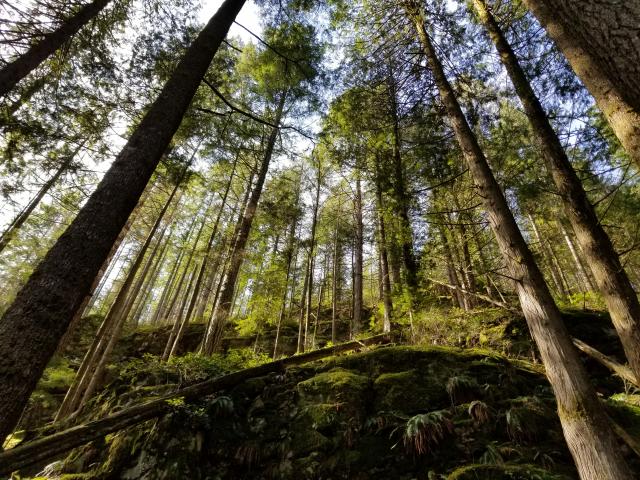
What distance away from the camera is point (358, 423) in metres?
3.97

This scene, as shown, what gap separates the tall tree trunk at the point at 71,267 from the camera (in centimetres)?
212

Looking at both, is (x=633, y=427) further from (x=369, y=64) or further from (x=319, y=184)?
(x=319, y=184)

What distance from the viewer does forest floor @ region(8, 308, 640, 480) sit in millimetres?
3373

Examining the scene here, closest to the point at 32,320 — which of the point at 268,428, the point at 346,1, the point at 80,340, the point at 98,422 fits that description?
the point at 98,422

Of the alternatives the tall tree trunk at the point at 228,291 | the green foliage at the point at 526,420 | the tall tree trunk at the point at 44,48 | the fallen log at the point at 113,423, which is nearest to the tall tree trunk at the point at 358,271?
the tall tree trunk at the point at 228,291

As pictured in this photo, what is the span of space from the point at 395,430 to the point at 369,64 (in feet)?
28.2

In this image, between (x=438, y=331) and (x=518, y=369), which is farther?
(x=438, y=331)

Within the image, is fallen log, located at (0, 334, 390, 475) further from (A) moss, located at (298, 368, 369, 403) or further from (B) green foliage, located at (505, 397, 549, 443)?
(B) green foliage, located at (505, 397, 549, 443)

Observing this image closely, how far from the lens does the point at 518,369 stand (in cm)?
494

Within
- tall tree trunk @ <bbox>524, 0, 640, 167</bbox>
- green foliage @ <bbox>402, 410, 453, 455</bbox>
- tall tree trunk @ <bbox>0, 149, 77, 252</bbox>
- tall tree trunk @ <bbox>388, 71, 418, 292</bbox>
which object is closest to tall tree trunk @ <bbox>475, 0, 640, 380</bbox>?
green foliage @ <bbox>402, 410, 453, 455</bbox>

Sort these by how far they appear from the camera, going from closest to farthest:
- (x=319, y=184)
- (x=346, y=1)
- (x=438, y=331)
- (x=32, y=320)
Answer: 1. (x=32, y=320)
2. (x=438, y=331)
3. (x=346, y=1)
4. (x=319, y=184)

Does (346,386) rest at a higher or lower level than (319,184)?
lower

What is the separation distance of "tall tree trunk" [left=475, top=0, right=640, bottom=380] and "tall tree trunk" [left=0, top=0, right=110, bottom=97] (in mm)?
8528

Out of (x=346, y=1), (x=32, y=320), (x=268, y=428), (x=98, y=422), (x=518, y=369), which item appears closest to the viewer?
(x=32, y=320)
